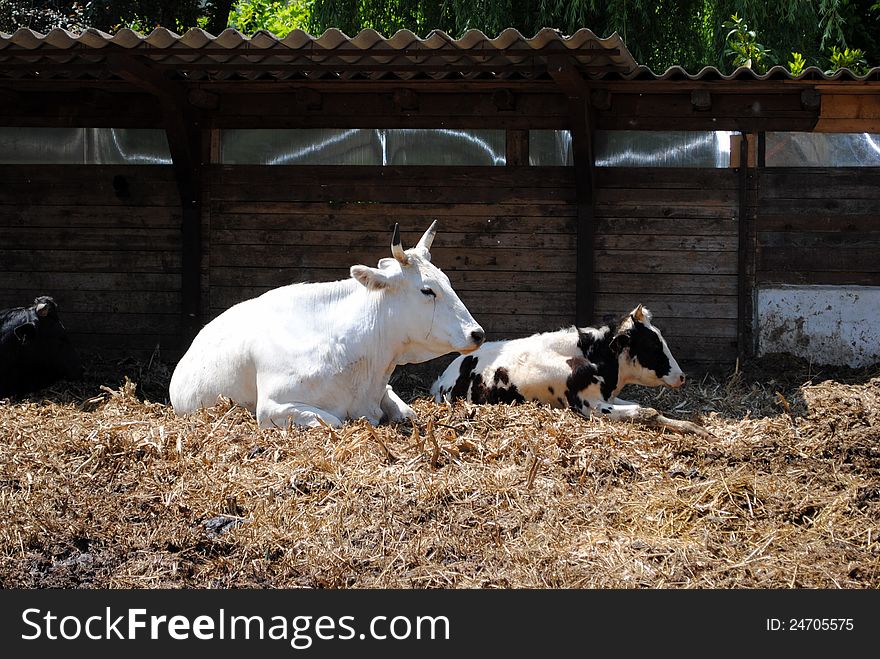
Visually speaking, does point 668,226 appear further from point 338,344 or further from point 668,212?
point 338,344

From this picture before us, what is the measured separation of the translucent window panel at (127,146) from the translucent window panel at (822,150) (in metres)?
5.86

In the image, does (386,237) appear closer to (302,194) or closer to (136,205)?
(302,194)

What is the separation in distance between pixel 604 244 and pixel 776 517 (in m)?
5.12

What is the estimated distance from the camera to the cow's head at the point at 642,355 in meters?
7.71

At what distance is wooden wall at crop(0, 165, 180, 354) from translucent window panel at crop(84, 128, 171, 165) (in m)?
0.12

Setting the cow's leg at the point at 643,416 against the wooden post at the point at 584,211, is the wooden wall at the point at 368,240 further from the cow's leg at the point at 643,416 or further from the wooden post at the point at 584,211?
the cow's leg at the point at 643,416

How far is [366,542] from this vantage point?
15.7 feet

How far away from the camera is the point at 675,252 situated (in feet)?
32.4

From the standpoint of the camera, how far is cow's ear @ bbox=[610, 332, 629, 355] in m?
7.70

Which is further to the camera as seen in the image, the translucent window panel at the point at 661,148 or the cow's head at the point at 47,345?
the translucent window panel at the point at 661,148

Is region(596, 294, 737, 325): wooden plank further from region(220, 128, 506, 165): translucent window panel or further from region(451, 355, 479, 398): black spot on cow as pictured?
region(451, 355, 479, 398): black spot on cow

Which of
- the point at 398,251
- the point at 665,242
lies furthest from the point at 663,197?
the point at 398,251

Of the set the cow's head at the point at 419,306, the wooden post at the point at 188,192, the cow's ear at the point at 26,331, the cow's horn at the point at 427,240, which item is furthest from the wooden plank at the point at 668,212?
the cow's ear at the point at 26,331

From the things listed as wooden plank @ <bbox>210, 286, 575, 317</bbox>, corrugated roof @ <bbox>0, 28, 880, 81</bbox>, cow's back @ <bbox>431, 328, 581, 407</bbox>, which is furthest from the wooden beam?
cow's back @ <bbox>431, 328, 581, 407</bbox>
